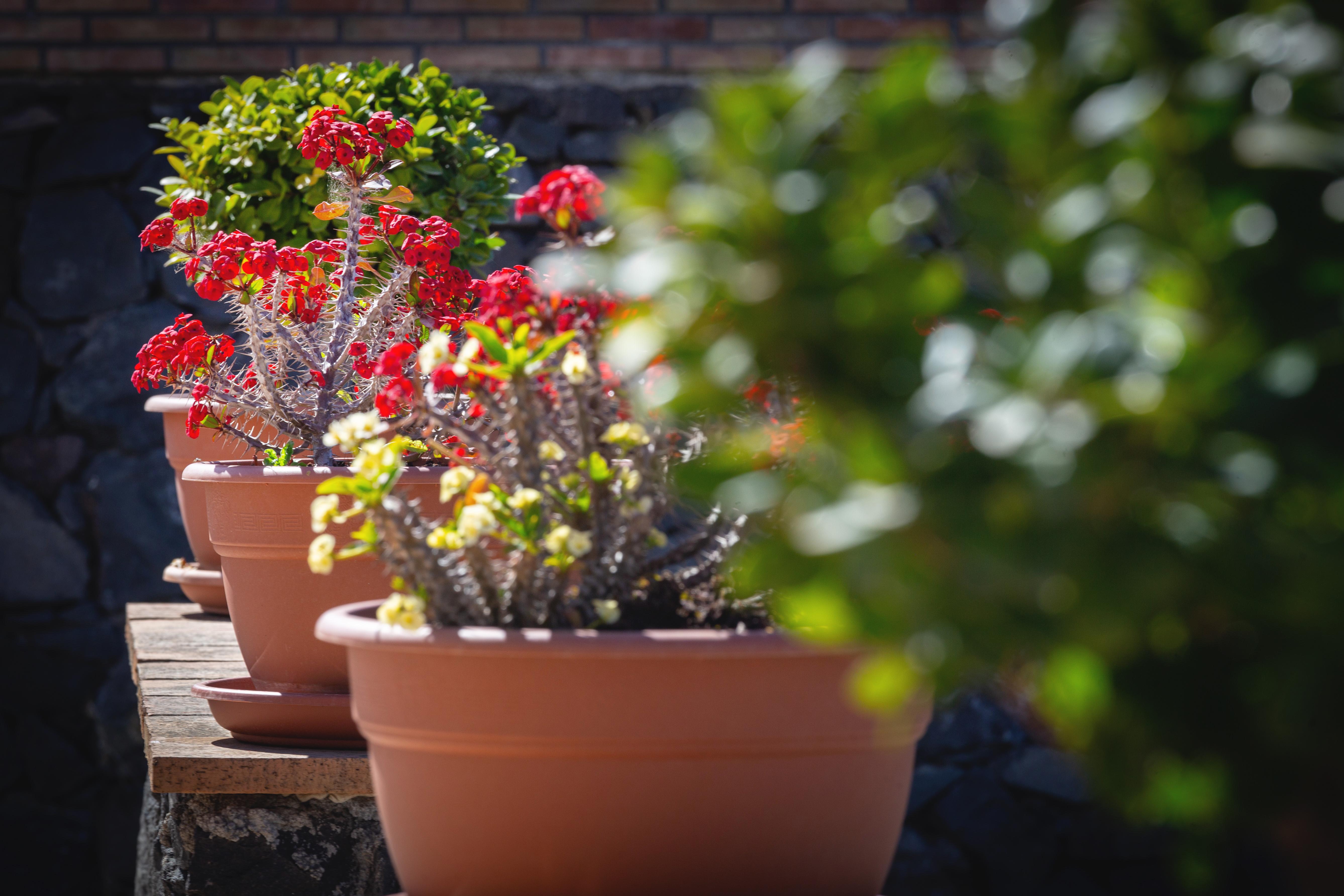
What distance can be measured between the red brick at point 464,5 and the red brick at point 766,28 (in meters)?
0.57

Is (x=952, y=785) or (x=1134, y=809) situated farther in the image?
(x=952, y=785)

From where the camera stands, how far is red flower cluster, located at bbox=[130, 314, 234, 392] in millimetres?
1732

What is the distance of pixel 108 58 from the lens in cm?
352

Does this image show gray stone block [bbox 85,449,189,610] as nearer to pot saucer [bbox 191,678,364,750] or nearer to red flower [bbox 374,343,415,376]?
pot saucer [bbox 191,678,364,750]

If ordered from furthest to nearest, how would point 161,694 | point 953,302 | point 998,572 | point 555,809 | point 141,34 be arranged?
point 141,34
point 161,694
point 555,809
point 953,302
point 998,572

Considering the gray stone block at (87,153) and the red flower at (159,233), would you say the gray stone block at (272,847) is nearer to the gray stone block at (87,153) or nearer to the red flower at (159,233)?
the red flower at (159,233)

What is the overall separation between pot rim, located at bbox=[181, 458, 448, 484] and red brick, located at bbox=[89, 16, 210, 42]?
90.1 inches

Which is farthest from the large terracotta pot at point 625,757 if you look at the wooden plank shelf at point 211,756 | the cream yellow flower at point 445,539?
the wooden plank shelf at point 211,756

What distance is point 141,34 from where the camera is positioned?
3.50m

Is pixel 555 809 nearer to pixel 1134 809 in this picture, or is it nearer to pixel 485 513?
pixel 485 513

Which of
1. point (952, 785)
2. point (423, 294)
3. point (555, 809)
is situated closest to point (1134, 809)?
point (555, 809)

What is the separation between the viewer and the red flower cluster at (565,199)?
1098 millimetres

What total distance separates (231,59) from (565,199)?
279 cm

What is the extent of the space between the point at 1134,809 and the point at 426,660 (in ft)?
1.95
